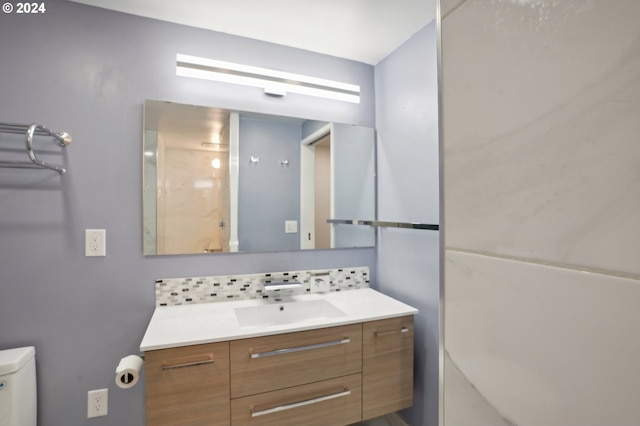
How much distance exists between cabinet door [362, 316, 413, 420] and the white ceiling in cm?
153

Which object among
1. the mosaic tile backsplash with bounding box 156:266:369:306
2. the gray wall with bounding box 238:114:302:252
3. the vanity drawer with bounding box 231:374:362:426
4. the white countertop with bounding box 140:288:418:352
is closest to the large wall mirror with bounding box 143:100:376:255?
the gray wall with bounding box 238:114:302:252

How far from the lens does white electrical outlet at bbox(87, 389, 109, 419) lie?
58.1 inches

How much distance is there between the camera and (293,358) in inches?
52.8

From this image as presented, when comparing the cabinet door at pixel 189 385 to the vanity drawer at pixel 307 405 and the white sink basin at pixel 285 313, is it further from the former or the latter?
the white sink basin at pixel 285 313

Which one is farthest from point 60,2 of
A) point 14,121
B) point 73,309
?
point 73,309

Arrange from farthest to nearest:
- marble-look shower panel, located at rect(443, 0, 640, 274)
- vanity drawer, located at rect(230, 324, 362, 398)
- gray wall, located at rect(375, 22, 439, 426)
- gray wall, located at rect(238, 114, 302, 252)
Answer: gray wall, located at rect(238, 114, 302, 252)
gray wall, located at rect(375, 22, 439, 426)
vanity drawer, located at rect(230, 324, 362, 398)
marble-look shower panel, located at rect(443, 0, 640, 274)

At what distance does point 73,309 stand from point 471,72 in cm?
185

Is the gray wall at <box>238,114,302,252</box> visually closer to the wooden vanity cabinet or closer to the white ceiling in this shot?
the white ceiling

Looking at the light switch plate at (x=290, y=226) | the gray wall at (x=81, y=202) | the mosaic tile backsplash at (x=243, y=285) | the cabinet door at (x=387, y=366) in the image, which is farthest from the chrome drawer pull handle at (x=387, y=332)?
the gray wall at (x=81, y=202)

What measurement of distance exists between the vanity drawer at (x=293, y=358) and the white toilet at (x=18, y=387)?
34.1 inches

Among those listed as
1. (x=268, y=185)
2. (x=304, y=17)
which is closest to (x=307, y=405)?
(x=268, y=185)

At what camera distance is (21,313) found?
55.3 inches

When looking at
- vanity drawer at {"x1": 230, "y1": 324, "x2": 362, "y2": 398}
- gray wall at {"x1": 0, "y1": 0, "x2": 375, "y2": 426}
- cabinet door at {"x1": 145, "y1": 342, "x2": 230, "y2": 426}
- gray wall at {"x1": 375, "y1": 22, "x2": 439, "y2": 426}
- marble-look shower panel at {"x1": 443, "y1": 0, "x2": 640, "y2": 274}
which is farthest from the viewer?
gray wall at {"x1": 375, "y1": 22, "x2": 439, "y2": 426}

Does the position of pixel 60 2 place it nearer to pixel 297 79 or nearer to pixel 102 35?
pixel 102 35
